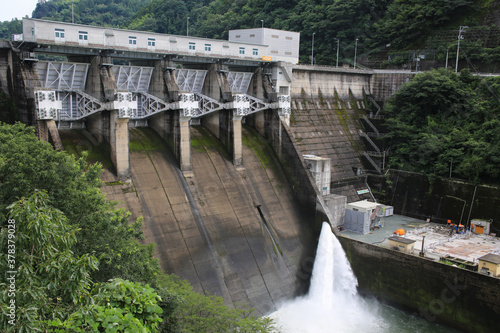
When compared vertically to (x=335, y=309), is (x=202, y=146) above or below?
above

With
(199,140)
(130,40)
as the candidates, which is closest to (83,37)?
(130,40)

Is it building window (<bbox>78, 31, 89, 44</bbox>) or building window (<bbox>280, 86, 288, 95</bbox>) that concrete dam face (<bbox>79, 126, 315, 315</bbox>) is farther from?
building window (<bbox>280, 86, 288, 95</bbox>)

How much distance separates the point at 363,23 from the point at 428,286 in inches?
1650

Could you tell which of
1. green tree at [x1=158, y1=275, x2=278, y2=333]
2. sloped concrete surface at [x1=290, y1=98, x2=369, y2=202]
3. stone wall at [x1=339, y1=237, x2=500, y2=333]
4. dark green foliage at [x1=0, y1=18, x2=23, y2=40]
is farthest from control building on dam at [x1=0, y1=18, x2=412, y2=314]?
dark green foliage at [x1=0, y1=18, x2=23, y2=40]

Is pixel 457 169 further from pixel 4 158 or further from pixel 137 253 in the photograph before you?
pixel 4 158

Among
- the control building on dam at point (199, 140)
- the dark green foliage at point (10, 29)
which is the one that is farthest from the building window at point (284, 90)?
the dark green foliage at point (10, 29)

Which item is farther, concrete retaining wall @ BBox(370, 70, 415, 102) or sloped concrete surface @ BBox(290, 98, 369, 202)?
concrete retaining wall @ BBox(370, 70, 415, 102)

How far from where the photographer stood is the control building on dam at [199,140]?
81.4 feet

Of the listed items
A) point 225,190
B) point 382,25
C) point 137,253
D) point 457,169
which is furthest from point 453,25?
point 137,253

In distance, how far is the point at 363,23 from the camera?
2308 inches

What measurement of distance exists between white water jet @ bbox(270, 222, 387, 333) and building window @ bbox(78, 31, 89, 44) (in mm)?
19236

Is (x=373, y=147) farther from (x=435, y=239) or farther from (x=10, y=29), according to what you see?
(x=10, y=29)

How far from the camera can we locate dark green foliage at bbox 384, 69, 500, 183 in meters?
33.2

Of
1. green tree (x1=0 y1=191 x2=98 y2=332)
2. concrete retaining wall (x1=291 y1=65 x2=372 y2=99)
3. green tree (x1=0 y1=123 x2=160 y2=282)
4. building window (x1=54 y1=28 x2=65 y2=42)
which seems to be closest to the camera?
green tree (x1=0 y1=191 x2=98 y2=332)
